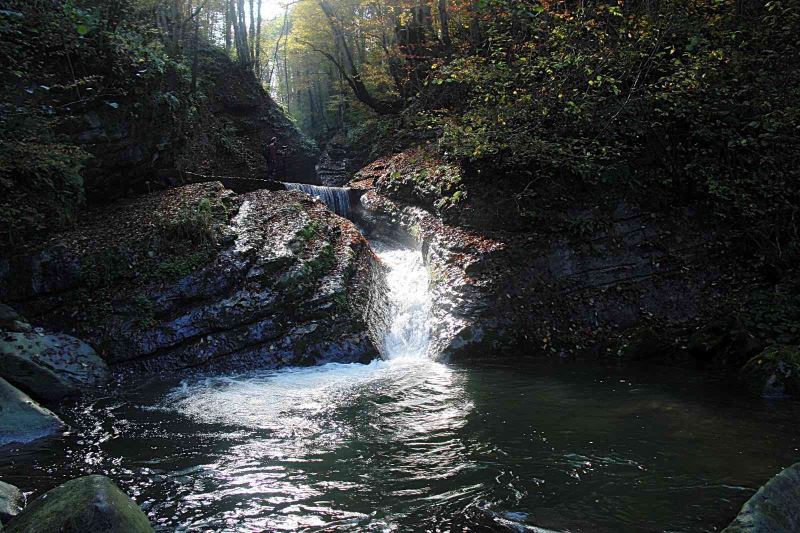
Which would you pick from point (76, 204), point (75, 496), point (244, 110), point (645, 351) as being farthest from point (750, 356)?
point (244, 110)

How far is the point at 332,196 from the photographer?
16.2 meters

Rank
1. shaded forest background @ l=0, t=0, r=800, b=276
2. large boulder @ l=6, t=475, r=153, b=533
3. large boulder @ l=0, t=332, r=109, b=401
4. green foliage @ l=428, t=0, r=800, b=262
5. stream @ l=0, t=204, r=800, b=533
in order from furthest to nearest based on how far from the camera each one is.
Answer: green foliage @ l=428, t=0, r=800, b=262
shaded forest background @ l=0, t=0, r=800, b=276
large boulder @ l=0, t=332, r=109, b=401
stream @ l=0, t=204, r=800, b=533
large boulder @ l=6, t=475, r=153, b=533

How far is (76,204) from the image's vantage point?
440 inches

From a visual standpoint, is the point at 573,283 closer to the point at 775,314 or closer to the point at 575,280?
the point at 575,280

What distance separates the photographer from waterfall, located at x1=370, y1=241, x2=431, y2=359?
10484 millimetres

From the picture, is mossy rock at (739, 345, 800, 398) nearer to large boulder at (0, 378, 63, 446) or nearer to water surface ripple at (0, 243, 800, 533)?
water surface ripple at (0, 243, 800, 533)

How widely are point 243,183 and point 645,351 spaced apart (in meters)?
11.0

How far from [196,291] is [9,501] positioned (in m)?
6.00

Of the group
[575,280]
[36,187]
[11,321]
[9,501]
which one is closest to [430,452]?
[9,501]

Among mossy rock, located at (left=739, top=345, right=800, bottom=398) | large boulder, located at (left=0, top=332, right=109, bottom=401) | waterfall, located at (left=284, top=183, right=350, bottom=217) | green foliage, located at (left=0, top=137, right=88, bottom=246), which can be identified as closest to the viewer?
mossy rock, located at (left=739, top=345, right=800, bottom=398)

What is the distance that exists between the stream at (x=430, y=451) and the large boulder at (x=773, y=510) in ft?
1.72

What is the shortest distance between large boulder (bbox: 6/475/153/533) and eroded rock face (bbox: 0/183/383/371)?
5.65 meters

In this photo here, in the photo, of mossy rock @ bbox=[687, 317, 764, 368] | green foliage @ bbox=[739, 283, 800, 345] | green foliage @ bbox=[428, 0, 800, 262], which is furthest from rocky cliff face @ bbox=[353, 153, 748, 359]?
green foliage @ bbox=[428, 0, 800, 262]

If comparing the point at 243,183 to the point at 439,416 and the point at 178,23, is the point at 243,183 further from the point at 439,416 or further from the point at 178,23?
the point at 439,416
